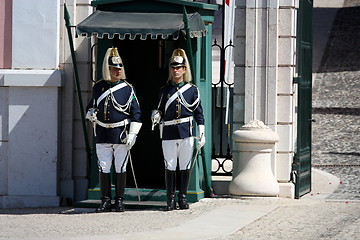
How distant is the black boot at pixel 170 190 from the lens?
499 inches

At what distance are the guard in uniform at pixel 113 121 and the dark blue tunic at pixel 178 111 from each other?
1.16 ft

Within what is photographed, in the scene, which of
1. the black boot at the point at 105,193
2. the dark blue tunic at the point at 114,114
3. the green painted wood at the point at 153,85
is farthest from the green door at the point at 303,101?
the black boot at the point at 105,193

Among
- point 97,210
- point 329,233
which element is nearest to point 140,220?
point 97,210

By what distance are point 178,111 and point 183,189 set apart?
2.99ft

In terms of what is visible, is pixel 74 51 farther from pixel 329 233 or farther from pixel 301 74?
pixel 329 233

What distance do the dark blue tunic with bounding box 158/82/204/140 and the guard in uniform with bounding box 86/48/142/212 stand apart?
0.35m

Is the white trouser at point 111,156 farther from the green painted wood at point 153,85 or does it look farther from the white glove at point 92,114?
the green painted wood at point 153,85

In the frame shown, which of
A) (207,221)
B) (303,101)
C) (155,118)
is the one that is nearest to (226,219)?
(207,221)

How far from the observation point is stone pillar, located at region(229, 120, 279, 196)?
1373cm

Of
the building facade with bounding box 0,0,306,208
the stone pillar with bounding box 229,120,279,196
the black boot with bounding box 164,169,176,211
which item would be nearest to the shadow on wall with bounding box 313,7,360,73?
the building facade with bounding box 0,0,306,208

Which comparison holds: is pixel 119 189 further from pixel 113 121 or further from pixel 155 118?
pixel 155 118

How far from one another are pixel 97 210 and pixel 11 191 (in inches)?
71.0

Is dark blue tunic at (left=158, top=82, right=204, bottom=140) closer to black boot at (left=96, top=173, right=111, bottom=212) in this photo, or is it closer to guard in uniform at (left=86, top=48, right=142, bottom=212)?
guard in uniform at (left=86, top=48, right=142, bottom=212)

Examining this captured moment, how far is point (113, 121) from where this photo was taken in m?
12.5
